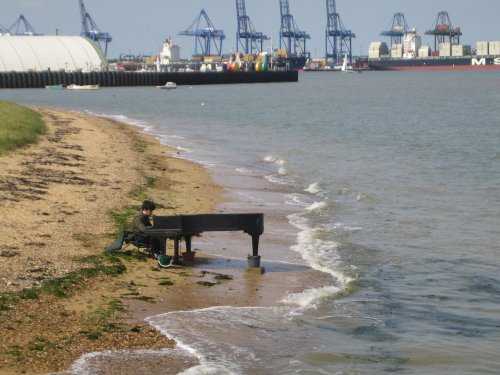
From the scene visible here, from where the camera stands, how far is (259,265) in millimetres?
13758

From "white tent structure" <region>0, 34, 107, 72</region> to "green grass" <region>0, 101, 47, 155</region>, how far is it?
8900cm

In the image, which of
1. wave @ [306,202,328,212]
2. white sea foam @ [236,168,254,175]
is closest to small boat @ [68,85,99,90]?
white sea foam @ [236,168,254,175]

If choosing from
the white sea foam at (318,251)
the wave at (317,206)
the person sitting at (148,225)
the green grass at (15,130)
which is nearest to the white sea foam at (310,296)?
the white sea foam at (318,251)

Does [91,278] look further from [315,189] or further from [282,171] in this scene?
[282,171]

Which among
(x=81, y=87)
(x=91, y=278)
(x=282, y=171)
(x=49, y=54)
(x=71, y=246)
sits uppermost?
(x=49, y=54)

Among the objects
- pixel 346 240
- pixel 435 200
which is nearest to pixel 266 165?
pixel 435 200

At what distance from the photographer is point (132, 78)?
441 feet

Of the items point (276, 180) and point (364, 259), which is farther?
point (276, 180)

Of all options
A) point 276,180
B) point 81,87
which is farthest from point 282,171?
point 81,87

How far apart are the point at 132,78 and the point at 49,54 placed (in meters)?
12.2

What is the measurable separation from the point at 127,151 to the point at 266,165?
4545mm

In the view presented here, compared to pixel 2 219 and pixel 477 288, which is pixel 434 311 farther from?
pixel 2 219

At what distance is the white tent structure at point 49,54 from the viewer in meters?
125

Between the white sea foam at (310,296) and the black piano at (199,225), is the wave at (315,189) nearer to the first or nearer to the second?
the black piano at (199,225)
